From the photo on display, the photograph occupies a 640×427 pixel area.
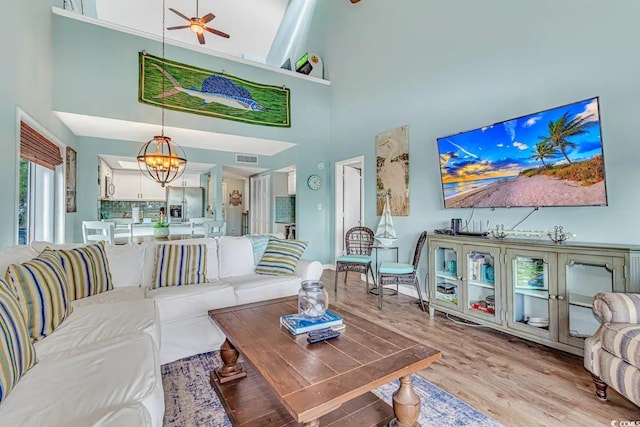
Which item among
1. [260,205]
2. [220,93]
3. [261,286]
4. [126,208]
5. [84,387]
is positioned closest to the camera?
[84,387]

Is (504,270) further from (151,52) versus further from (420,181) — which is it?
(151,52)

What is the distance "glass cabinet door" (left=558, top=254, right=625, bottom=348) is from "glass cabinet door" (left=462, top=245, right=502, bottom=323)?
464 millimetres

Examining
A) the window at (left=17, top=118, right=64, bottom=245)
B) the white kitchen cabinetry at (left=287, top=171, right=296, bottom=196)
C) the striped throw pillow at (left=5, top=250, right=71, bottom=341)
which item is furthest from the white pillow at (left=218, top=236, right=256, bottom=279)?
the white kitchen cabinetry at (left=287, top=171, right=296, bottom=196)

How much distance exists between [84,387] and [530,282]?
2996 millimetres

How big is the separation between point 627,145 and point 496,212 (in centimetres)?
109

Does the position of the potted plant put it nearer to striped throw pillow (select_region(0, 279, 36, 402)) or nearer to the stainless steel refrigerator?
the stainless steel refrigerator

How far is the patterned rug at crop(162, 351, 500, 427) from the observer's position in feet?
5.16

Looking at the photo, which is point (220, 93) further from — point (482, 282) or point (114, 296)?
point (482, 282)

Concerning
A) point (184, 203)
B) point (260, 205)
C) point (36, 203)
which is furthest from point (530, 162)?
point (184, 203)

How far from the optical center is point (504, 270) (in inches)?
100

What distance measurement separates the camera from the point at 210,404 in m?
1.72

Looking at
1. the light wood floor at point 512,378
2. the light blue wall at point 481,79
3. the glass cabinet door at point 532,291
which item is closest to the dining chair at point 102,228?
the light wood floor at point 512,378

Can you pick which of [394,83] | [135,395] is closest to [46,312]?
[135,395]

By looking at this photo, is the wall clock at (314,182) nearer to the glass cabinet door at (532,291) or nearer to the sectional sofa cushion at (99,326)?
the glass cabinet door at (532,291)
